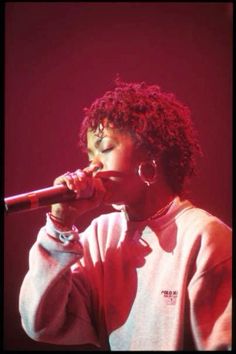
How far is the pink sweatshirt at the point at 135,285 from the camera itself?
4.92 ft

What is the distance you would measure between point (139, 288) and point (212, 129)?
23.2 inches

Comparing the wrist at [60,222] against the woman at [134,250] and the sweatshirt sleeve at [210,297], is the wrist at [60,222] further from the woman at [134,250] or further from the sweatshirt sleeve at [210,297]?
the sweatshirt sleeve at [210,297]

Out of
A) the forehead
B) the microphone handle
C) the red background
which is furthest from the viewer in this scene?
the red background

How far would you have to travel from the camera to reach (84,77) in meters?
1.80

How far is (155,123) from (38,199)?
0.47m

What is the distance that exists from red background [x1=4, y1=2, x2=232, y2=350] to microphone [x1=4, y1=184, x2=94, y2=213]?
306 millimetres

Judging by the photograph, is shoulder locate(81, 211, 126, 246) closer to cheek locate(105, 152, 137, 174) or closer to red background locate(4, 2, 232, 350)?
red background locate(4, 2, 232, 350)

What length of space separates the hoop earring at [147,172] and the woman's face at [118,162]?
0.5 inches

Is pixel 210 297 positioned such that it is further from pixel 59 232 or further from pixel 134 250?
pixel 59 232

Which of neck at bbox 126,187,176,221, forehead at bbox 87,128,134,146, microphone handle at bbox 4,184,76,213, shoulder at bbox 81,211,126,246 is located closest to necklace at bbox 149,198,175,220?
neck at bbox 126,187,176,221

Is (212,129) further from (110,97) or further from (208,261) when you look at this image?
(208,261)

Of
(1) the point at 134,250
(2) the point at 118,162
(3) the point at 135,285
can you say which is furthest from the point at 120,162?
(3) the point at 135,285

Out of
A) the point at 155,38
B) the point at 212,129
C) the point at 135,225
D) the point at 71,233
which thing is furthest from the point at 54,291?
the point at 155,38

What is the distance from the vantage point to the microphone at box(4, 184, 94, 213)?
4.50 feet
